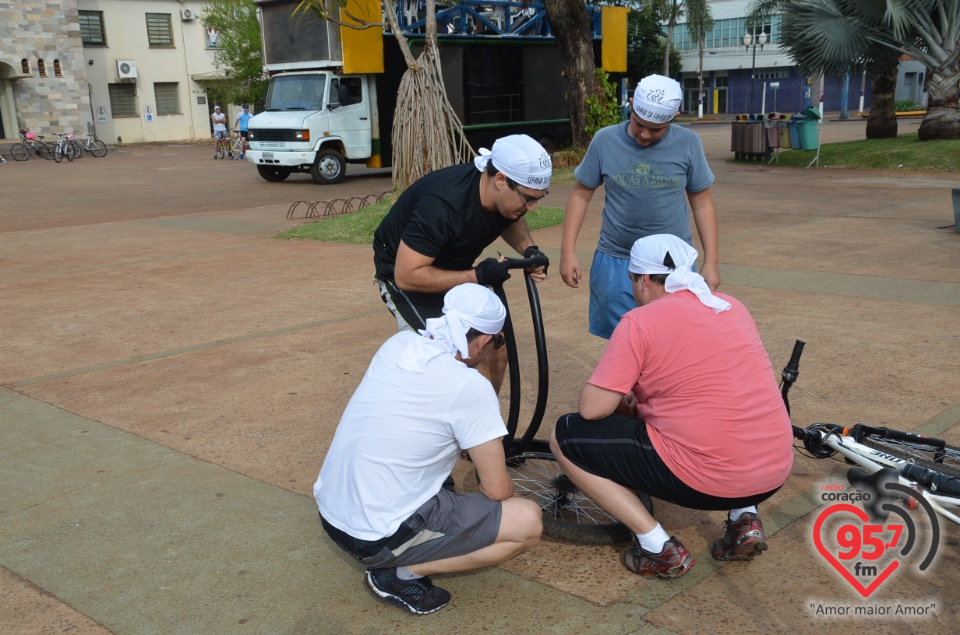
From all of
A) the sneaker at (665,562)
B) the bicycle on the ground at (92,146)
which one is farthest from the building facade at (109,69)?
the sneaker at (665,562)

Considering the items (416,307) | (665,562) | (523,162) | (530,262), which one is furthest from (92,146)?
(665,562)

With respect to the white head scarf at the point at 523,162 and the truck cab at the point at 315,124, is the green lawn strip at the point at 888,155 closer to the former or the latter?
Answer: the truck cab at the point at 315,124

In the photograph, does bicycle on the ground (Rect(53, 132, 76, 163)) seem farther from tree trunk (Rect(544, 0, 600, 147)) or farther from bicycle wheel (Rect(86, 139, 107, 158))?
tree trunk (Rect(544, 0, 600, 147))

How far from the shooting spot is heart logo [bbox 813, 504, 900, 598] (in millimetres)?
3115

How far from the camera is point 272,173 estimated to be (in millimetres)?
20734

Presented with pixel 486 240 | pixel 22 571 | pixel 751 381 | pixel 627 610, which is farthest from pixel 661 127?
pixel 22 571

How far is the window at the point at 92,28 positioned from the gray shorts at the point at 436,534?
44349mm

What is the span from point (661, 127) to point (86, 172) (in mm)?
24955

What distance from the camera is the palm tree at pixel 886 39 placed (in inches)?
695

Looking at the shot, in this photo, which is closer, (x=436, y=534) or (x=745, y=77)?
(x=436, y=534)

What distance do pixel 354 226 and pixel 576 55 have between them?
9.40 metres

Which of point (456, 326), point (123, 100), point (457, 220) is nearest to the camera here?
point (456, 326)

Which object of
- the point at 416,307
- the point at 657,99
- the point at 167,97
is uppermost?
the point at 167,97

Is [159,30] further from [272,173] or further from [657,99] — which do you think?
[657,99]
